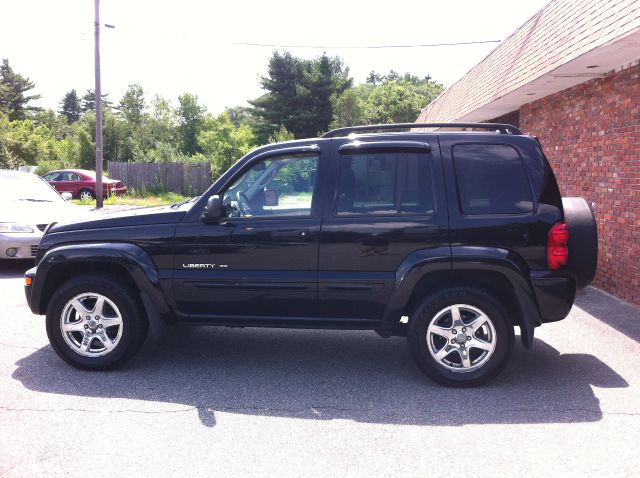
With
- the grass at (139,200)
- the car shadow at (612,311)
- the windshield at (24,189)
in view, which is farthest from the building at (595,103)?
the grass at (139,200)

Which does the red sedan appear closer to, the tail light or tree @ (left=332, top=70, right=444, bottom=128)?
the tail light

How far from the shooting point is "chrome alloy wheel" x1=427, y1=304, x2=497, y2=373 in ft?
15.2

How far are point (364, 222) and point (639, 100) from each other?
4.41 metres

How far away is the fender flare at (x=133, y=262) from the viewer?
4875 mm

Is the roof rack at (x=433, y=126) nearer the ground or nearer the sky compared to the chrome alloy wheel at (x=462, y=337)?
nearer the sky

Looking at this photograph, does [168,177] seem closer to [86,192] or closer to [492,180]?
[86,192]

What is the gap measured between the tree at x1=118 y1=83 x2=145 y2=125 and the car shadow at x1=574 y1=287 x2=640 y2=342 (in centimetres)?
7367

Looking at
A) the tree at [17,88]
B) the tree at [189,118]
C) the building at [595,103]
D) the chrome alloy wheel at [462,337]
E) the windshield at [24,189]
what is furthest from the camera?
the tree at [17,88]

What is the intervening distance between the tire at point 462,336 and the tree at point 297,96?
159ft

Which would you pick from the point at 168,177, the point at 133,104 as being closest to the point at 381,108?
the point at 168,177

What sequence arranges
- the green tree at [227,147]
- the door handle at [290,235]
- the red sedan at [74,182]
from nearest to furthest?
the door handle at [290,235]
the red sedan at [74,182]
the green tree at [227,147]

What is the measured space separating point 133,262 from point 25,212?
19.4 ft

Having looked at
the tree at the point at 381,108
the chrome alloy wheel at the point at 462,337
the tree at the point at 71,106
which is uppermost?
the tree at the point at 71,106

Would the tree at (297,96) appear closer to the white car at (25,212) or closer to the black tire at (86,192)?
the black tire at (86,192)
